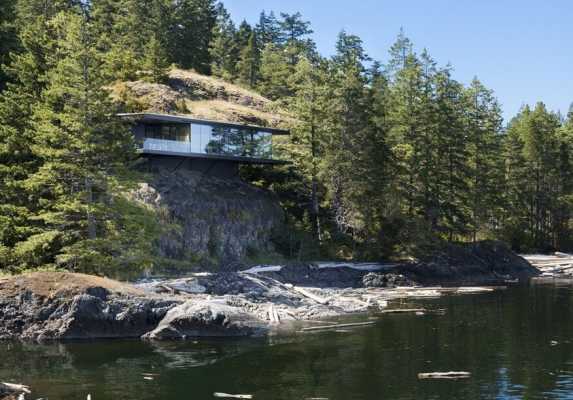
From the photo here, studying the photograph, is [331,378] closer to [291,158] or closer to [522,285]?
[522,285]

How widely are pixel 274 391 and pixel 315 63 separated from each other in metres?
48.5

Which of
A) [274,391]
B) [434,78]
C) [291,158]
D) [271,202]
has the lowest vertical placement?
[274,391]

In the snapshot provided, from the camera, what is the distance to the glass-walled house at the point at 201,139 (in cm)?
5369

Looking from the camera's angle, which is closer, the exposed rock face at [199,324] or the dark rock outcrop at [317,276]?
the exposed rock face at [199,324]

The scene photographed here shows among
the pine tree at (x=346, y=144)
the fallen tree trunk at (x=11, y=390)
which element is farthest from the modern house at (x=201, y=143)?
the fallen tree trunk at (x=11, y=390)

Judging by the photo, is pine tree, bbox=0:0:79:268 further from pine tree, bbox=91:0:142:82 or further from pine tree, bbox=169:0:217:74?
pine tree, bbox=169:0:217:74

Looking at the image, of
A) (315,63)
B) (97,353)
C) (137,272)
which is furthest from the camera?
(315,63)

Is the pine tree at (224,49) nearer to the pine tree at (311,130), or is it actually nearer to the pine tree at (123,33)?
the pine tree at (123,33)

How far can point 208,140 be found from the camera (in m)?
57.0

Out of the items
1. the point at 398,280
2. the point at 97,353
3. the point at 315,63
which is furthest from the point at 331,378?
the point at 315,63

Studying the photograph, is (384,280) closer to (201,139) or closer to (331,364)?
(201,139)

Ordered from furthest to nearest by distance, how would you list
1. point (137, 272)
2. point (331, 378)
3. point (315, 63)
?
point (315, 63) < point (137, 272) < point (331, 378)

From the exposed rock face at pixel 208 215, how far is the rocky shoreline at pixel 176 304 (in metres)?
5.53

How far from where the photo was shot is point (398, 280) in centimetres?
5275
